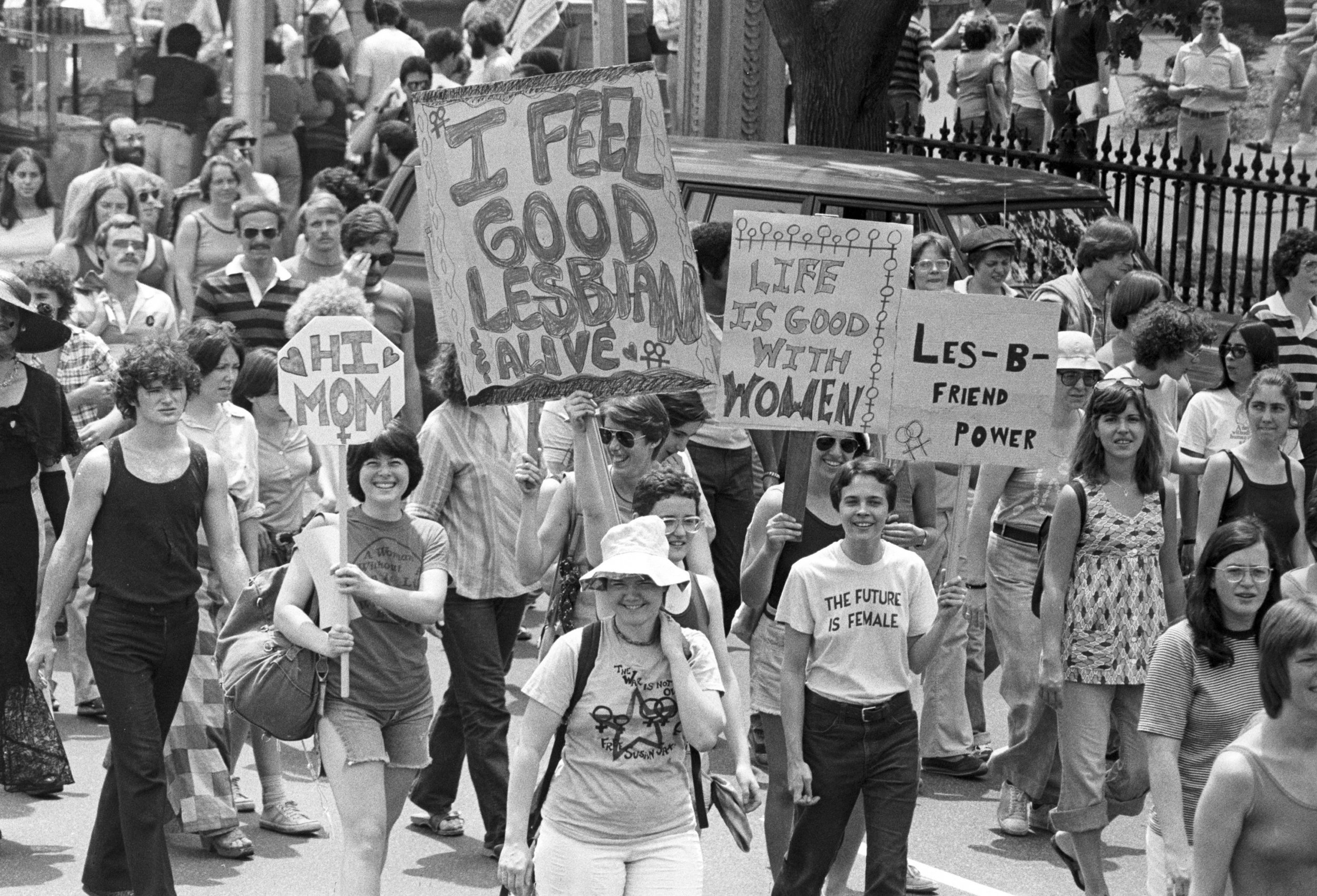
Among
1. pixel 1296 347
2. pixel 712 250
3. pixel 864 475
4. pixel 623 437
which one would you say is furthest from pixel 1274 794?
pixel 1296 347

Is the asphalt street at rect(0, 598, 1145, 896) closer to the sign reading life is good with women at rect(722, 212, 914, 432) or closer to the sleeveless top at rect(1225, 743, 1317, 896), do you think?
the sign reading life is good with women at rect(722, 212, 914, 432)

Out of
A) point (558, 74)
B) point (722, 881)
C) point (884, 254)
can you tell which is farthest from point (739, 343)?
point (722, 881)

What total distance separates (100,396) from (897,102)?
10189mm

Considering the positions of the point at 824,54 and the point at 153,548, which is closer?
the point at 153,548

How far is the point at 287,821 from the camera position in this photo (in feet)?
24.6

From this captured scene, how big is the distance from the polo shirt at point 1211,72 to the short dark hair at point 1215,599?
12576 millimetres

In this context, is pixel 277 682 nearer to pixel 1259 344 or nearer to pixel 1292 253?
pixel 1259 344

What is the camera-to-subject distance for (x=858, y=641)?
6230 mm

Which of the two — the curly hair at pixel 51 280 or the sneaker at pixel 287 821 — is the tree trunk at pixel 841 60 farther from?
the sneaker at pixel 287 821

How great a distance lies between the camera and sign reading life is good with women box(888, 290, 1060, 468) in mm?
6816

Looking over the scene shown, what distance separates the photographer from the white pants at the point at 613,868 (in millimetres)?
5348

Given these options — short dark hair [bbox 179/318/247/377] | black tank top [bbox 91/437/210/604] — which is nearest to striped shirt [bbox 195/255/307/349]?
short dark hair [bbox 179/318/247/377]

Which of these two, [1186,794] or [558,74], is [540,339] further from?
[1186,794]

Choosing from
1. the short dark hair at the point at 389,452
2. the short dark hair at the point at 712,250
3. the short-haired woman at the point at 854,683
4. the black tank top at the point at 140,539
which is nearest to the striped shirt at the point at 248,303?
the short dark hair at the point at 712,250
